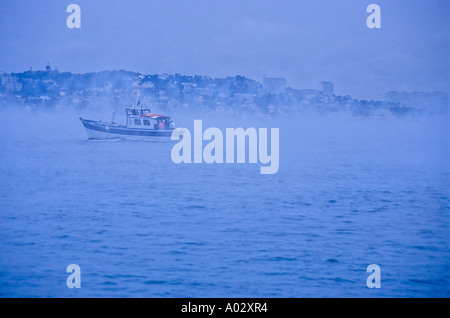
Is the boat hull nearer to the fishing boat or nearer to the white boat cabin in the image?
the fishing boat

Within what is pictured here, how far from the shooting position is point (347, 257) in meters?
6.02

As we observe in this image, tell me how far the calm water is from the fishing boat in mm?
301

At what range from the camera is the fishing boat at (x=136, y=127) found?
379 inches

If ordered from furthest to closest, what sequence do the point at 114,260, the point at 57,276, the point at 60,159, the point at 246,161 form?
the point at 246,161, the point at 60,159, the point at 114,260, the point at 57,276

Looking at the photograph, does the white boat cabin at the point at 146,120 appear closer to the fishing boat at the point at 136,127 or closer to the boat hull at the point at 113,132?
the fishing boat at the point at 136,127

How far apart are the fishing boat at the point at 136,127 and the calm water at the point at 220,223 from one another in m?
0.30

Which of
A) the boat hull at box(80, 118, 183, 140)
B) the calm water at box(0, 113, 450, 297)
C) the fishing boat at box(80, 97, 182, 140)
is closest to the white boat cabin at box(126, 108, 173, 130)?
the fishing boat at box(80, 97, 182, 140)

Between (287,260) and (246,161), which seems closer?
(287,260)

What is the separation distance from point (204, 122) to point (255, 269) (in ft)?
9.12

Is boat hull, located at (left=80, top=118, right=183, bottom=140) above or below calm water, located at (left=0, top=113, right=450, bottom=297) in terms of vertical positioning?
above

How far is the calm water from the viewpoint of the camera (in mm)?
5477
